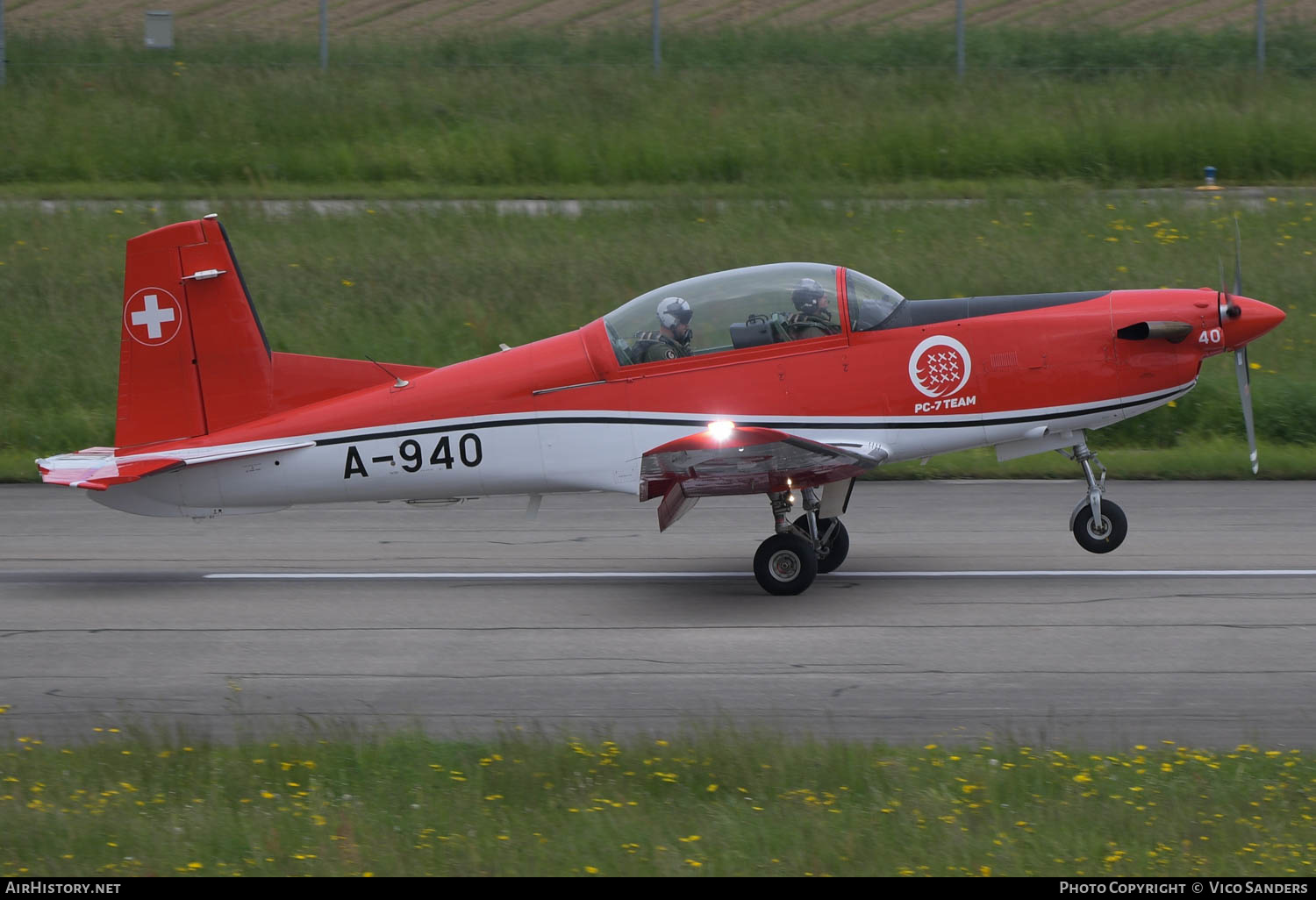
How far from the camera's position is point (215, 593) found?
34.3ft

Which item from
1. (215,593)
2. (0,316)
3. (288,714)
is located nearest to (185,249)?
(215,593)

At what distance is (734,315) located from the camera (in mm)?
9812

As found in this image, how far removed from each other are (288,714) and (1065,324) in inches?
228

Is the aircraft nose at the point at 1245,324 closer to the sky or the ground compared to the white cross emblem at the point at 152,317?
closer to the ground

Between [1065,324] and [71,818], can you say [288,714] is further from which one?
[1065,324]

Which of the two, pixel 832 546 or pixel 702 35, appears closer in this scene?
pixel 832 546

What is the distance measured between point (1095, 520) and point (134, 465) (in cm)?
699

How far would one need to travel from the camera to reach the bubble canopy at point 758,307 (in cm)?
977

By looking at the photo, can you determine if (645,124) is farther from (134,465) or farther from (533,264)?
(134,465)

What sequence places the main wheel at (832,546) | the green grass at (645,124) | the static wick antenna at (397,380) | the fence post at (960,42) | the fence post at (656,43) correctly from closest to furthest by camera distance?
1. the static wick antenna at (397,380)
2. the main wheel at (832,546)
3. the green grass at (645,124)
4. the fence post at (960,42)
5. the fence post at (656,43)

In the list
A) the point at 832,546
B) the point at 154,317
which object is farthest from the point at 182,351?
the point at 832,546

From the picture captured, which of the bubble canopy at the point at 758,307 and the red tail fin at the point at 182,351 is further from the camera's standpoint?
the red tail fin at the point at 182,351

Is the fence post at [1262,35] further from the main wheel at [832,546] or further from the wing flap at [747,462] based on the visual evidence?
the wing flap at [747,462]

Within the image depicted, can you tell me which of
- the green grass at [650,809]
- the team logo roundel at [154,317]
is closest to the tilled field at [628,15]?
the team logo roundel at [154,317]
